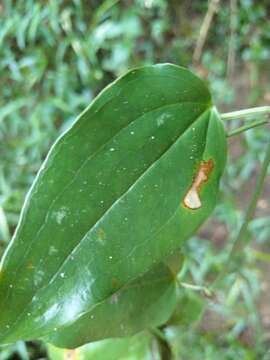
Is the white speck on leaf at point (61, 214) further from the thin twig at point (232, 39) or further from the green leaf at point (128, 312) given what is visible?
the thin twig at point (232, 39)

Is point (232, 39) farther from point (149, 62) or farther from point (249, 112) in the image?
point (249, 112)

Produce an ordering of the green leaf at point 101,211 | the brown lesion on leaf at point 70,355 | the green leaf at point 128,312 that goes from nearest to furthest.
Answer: the green leaf at point 101,211 < the green leaf at point 128,312 < the brown lesion on leaf at point 70,355

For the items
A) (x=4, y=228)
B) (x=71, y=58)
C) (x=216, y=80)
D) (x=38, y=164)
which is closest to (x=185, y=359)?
(x=4, y=228)

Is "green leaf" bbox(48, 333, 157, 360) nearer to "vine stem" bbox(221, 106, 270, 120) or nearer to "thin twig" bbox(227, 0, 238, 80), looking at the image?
"vine stem" bbox(221, 106, 270, 120)

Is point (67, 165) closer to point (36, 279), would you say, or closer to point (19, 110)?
point (36, 279)

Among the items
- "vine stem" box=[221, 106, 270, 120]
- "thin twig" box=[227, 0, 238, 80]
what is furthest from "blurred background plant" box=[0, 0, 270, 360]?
"vine stem" box=[221, 106, 270, 120]

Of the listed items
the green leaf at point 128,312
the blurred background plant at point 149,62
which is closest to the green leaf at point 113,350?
the green leaf at point 128,312
